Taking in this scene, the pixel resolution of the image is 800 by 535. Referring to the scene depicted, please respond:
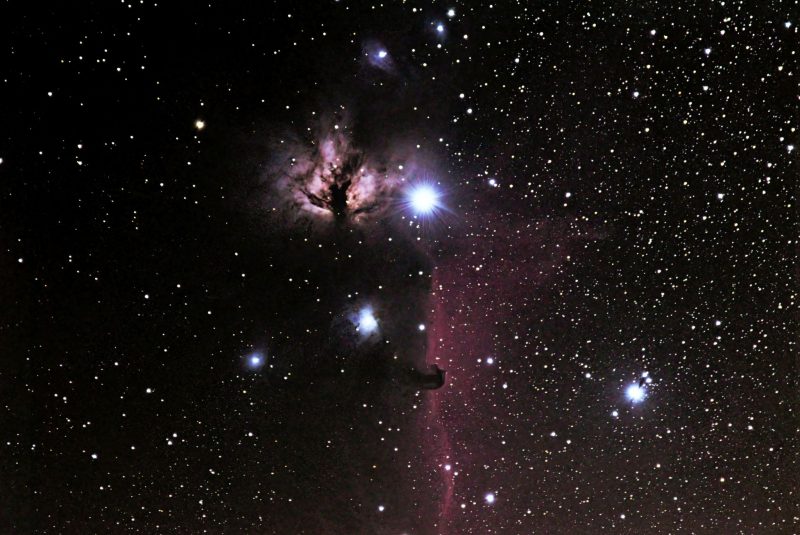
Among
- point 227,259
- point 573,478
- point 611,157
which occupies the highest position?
point 611,157

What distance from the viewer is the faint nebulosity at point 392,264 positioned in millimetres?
429

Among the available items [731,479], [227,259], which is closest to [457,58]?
[227,259]

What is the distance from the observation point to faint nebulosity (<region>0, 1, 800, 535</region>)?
16.9 inches

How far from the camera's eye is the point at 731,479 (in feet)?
1.59

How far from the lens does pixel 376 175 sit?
1.42 feet

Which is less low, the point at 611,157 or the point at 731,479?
the point at 611,157

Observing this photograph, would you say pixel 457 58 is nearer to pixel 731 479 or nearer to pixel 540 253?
A: pixel 540 253

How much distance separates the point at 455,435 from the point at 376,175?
288 millimetres

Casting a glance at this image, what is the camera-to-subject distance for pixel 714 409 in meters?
0.47

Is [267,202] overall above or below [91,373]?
above

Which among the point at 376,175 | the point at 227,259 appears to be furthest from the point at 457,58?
the point at 227,259

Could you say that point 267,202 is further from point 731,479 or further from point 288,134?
point 731,479

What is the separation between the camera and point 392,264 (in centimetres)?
45

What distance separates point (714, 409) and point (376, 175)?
445 millimetres
